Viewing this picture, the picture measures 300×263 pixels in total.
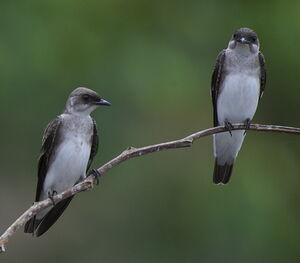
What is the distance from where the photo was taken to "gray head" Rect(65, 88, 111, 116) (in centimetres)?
696

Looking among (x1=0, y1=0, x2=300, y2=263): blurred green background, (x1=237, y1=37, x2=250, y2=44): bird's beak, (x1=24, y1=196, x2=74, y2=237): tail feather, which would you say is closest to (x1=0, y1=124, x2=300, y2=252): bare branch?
(x1=24, y1=196, x2=74, y2=237): tail feather

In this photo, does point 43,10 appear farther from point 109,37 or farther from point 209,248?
point 209,248

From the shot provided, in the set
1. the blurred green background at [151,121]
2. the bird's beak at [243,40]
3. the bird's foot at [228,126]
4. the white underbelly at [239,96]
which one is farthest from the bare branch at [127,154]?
the blurred green background at [151,121]

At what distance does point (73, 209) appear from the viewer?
35.2 feet

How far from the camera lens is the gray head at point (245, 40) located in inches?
273

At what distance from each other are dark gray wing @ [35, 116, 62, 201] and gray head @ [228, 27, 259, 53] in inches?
52.4

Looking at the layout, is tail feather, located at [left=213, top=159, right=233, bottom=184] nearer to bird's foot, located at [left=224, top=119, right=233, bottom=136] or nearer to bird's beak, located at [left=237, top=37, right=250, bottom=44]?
bird's foot, located at [left=224, top=119, right=233, bottom=136]

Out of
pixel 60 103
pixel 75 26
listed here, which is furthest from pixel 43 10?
pixel 60 103

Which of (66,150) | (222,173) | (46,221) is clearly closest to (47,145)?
(66,150)

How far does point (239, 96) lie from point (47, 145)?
1376 millimetres

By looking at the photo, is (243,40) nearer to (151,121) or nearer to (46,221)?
(46,221)

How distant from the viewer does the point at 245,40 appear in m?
6.94

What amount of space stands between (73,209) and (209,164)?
4.90 feet

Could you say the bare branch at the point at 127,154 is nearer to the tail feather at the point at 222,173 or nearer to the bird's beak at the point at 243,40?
the bird's beak at the point at 243,40
